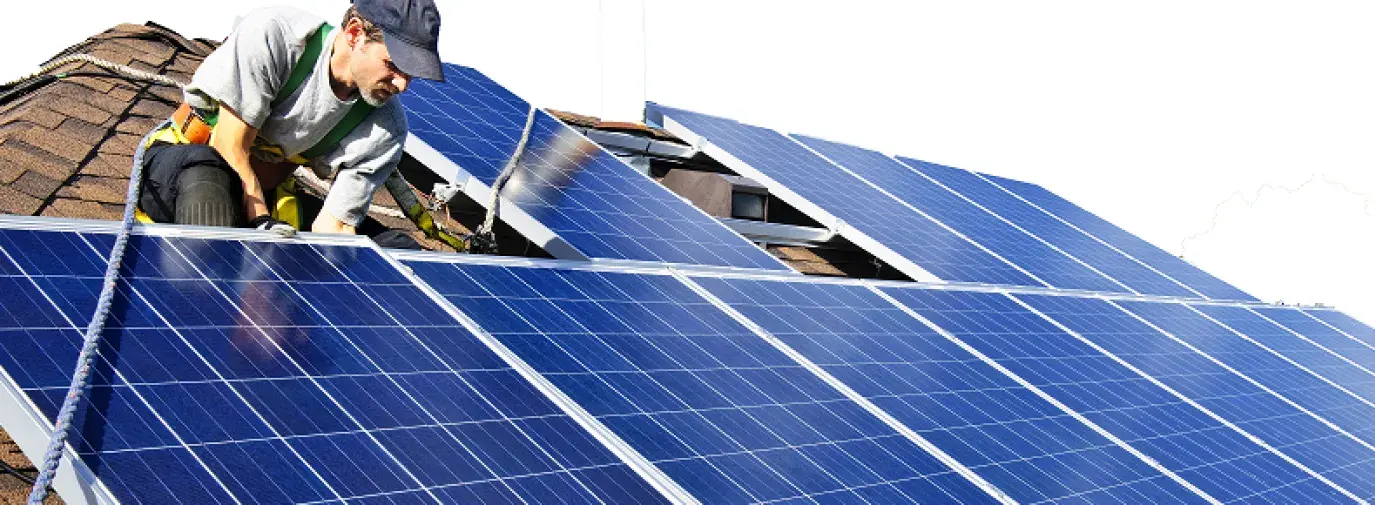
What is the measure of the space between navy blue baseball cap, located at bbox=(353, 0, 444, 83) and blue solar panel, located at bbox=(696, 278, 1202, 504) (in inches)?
87.7

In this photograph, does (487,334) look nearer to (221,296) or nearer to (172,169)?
(221,296)

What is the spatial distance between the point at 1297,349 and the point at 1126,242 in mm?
3642

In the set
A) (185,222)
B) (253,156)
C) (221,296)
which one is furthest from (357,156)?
(221,296)

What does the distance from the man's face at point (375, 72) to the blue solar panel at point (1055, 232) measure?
9.18m

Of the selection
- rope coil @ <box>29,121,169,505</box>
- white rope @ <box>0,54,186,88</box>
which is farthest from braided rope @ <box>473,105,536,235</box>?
rope coil @ <box>29,121,169,505</box>

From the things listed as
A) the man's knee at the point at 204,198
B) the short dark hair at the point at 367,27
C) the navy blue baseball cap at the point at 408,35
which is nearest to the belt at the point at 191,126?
the man's knee at the point at 204,198

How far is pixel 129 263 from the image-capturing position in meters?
5.61

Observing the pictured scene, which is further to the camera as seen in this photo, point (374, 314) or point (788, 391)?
point (788, 391)

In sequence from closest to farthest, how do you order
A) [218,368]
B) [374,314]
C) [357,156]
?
[218,368], [374,314], [357,156]

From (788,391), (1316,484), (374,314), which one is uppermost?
(374,314)

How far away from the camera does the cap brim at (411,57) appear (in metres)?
6.98

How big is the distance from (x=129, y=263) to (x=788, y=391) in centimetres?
290

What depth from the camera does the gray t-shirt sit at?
7188 mm

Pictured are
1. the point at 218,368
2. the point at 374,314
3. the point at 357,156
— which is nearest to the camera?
the point at 218,368
